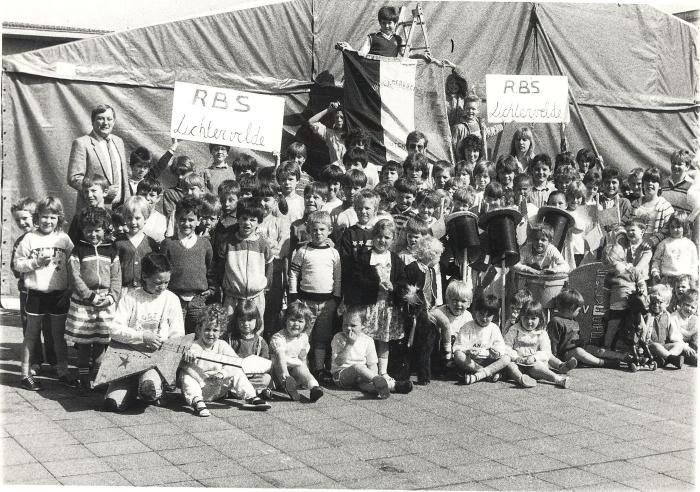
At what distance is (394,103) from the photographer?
10.8 metres

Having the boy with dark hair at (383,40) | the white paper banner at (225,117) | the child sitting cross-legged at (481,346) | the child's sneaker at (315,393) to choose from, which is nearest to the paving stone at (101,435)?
the child's sneaker at (315,393)

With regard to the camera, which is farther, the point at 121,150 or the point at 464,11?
the point at 464,11

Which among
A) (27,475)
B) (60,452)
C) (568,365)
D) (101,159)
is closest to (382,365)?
(568,365)

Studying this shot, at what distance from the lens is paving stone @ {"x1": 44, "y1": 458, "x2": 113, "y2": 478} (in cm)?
517

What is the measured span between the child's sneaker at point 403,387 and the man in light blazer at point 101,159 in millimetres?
2906

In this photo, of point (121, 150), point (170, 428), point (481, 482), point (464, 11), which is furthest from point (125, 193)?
point (464, 11)

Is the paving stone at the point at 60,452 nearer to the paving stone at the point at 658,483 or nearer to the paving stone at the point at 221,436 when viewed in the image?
the paving stone at the point at 221,436

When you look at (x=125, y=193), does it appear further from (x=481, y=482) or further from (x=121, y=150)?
(x=481, y=482)

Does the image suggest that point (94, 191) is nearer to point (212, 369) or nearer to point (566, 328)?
point (212, 369)

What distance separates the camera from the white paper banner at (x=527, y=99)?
1073 centimetres

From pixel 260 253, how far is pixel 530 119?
461 cm

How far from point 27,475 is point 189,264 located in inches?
93.6

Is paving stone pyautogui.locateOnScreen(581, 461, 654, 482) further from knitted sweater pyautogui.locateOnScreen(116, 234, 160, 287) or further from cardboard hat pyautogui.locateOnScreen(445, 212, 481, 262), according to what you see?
knitted sweater pyautogui.locateOnScreen(116, 234, 160, 287)

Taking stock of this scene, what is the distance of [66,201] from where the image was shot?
34.3 ft
